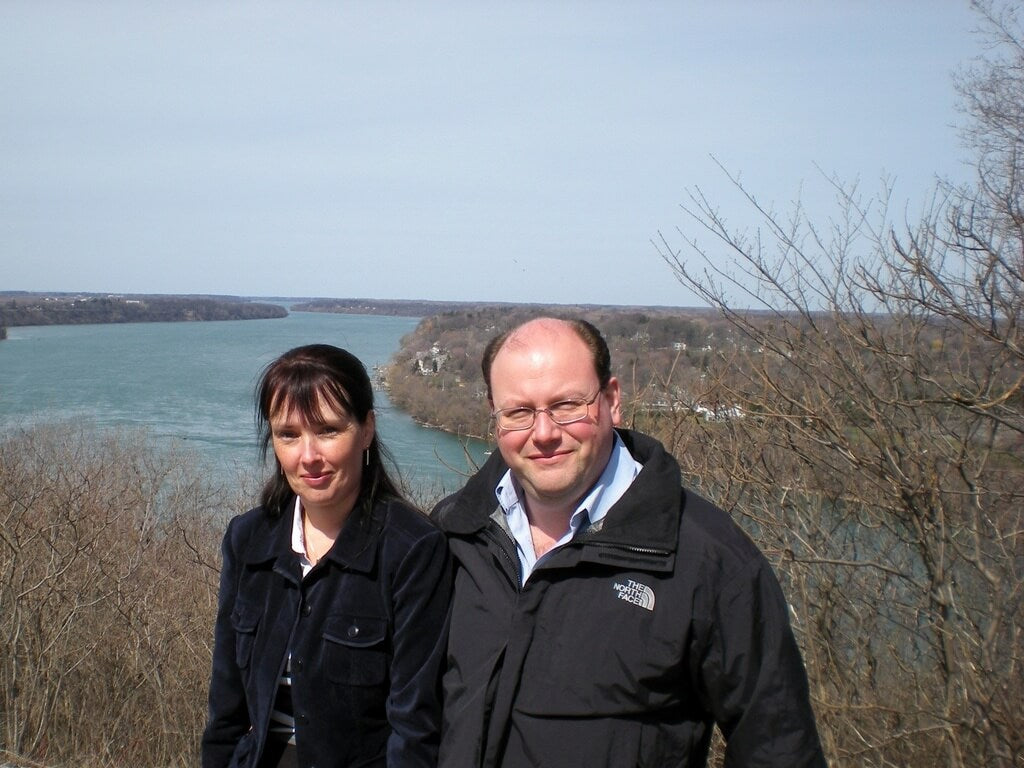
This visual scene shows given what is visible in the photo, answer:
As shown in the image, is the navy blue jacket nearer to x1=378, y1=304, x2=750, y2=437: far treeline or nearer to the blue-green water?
x1=378, y1=304, x2=750, y2=437: far treeline

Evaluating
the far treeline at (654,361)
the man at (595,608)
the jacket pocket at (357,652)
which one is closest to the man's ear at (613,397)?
the man at (595,608)

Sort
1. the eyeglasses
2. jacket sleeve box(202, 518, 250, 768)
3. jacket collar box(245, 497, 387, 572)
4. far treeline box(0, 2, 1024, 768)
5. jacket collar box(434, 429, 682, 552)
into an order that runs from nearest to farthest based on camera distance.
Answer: jacket collar box(434, 429, 682, 552)
the eyeglasses
jacket collar box(245, 497, 387, 572)
jacket sleeve box(202, 518, 250, 768)
far treeline box(0, 2, 1024, 768)

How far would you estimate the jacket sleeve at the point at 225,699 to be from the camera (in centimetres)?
230

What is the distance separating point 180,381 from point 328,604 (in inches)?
1504

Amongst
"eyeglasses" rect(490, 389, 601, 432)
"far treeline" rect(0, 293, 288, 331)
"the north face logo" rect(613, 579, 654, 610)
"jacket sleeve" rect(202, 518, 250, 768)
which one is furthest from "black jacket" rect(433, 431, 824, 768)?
"far treeline" rect(0, 293, 288, 331)

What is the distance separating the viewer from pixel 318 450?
2.21 meters

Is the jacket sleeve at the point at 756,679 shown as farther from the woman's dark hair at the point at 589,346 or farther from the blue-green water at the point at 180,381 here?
the blue-green water at the point at 180,381

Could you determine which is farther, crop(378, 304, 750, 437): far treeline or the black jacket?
crop(378, 304, 750, 437): far treeline

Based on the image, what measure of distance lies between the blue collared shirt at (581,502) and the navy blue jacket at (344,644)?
0.19m

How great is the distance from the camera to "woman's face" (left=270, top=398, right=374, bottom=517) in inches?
86.8

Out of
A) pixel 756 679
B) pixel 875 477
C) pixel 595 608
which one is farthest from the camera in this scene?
pixel 875 477

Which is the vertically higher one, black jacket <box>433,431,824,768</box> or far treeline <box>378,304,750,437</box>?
far treeline <box>378,304,750,437</box>

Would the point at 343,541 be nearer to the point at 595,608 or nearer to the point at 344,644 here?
the point at 344,644

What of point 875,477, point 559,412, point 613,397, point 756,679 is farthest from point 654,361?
point 756,679
